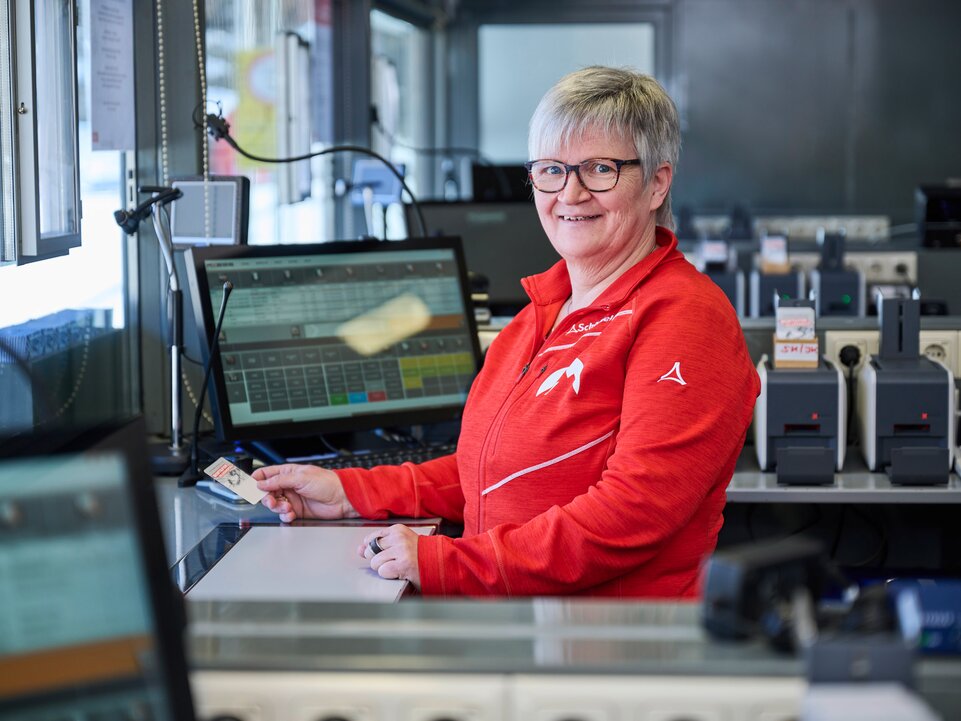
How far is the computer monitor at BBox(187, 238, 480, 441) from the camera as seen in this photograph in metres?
2.32

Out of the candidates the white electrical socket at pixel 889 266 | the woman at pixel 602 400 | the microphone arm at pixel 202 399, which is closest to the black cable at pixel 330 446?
the microphone arm at pixel 202 399

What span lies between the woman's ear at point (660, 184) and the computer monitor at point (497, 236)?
80.7 inches

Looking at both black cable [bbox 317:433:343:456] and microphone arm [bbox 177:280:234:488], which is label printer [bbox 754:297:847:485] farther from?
microphone arm [bbox 177:280:234:488]

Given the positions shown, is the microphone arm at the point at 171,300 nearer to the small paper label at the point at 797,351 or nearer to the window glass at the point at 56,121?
the window glass at the point at 56,121

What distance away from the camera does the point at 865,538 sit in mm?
3010

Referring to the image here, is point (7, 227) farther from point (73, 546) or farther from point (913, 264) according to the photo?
point (913, 264)

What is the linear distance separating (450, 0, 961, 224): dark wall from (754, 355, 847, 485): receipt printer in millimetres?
6297

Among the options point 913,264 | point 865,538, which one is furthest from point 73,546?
point 913,264

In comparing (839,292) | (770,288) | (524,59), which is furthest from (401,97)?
(839,292)

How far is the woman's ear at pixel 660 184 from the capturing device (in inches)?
69.0

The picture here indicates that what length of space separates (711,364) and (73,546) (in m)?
0.98

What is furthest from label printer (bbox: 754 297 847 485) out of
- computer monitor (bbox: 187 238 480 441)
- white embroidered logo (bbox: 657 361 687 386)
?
white embroidered logo (bbox: 657 361 687 386)

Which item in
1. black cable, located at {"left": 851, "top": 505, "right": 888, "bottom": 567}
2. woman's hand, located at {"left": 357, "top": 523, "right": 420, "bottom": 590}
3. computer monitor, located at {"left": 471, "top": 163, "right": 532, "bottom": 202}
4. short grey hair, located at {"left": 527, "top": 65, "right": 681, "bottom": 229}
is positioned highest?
computer monitor, located at {"left": 471, "top": 163, "right": 532, "bottom": 202}

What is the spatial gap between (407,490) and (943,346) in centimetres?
144
